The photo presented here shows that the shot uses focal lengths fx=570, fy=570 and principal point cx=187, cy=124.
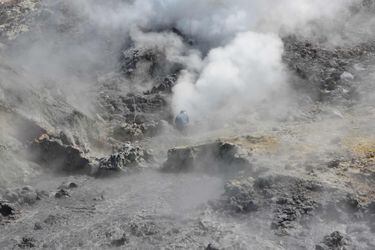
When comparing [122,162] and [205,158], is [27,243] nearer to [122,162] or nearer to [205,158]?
[122,162]

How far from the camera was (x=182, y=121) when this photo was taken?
1694cm

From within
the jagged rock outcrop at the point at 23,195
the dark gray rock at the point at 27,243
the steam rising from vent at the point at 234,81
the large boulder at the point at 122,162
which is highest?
A: the steam rising from vent at the point at 234,81

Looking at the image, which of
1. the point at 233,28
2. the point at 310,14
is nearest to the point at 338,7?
the point at 310,14

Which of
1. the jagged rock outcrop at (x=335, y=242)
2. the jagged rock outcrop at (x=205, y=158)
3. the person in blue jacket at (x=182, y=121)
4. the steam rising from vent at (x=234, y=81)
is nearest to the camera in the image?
the jagged rock outcrop at (x=335, y=242)

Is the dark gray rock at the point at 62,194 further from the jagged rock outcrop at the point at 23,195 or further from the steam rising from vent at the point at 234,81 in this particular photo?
the steam rising from vent at the point at 234,81

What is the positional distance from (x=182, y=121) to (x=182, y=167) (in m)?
2.89

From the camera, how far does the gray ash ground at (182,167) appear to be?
11.2 m

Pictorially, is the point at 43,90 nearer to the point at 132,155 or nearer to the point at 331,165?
the point at 132,155

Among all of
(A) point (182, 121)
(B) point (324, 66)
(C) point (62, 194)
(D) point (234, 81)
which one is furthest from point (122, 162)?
(B) point (324, 66)

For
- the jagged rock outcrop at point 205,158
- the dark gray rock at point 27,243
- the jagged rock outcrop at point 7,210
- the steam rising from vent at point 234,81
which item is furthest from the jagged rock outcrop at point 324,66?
the dark gray rock at point 27,243

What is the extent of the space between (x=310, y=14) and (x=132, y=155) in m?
9.91

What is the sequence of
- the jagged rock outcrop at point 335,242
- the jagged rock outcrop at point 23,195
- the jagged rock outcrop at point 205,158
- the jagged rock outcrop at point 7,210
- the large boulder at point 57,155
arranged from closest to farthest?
the jagged rock outcrop at point 335,242 → the jagged rock outcrop at point 7,210 → the jagged rock outcrop at point 23,195 → the jagged rock outcrop at point 205,158 → the large boulder at point 57,155

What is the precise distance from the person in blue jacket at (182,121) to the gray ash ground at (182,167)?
9.2 inches

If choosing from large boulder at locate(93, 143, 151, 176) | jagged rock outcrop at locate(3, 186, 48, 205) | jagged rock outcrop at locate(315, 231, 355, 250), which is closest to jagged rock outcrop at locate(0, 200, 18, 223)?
jagged rock outcrop at locate(3, 186, 48, 205)
